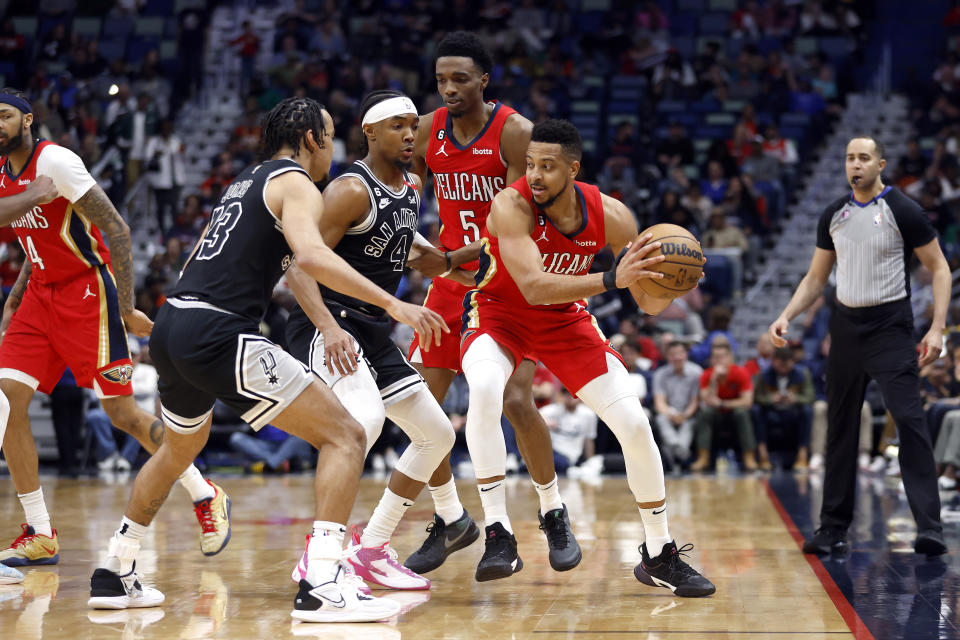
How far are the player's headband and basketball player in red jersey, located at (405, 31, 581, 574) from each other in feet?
6.18

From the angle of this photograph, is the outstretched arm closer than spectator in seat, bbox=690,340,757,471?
Yes

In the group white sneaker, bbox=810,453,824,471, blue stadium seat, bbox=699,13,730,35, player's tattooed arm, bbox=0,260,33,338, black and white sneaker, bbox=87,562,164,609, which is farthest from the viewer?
blue stadium seat, bbox=699,13,730,35

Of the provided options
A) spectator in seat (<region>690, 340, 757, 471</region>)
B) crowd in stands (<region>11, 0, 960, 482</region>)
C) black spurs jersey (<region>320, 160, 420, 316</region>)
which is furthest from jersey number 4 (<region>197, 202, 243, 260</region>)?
spectator in seat (<region>690, 340, 757, 471</region>)

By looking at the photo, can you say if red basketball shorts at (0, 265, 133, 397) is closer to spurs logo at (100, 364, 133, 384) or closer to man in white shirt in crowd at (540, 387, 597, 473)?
spurs logo at (100, 364, 133, 384)

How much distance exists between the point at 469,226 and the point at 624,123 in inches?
411

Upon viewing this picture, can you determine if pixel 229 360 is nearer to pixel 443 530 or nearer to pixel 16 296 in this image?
pixel 443 530

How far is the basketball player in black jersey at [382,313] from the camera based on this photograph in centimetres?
493

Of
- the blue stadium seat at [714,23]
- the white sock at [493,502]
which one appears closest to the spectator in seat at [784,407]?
the white sock at [493,502]

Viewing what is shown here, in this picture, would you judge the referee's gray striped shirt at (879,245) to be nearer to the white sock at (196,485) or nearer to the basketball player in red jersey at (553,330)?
the basketball player in red jersey at (553,330)

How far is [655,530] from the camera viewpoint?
15.8ft

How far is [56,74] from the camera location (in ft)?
56.9

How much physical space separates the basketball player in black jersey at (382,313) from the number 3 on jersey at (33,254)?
140 centimetres

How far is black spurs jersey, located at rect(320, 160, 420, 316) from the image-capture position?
4.97m

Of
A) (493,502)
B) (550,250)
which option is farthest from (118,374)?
(550,250)
